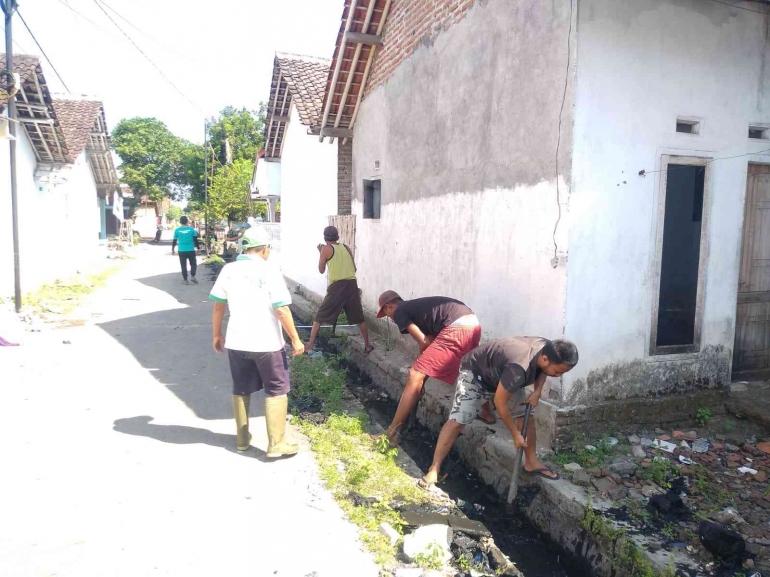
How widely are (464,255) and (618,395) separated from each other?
7.49ft

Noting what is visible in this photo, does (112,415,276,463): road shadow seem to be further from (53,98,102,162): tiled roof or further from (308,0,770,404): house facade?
(53,98,102,162): tiled roof

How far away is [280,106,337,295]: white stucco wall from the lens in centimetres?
1180

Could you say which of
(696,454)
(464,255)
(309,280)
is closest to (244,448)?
(464,255)

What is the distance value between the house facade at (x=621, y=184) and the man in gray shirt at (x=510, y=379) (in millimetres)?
658

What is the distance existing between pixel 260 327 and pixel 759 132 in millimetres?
5009

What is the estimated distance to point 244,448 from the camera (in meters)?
4.73

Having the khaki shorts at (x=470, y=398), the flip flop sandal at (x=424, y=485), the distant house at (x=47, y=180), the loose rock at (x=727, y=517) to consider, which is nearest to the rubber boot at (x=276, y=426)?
the flip flop sandal at (x=424, y=485)

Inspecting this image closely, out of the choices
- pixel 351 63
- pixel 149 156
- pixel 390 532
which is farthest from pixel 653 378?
pixel 149 156

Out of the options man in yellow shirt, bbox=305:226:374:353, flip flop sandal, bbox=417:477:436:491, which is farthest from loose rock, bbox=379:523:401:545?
man in yellow shirt, bbox=305:226:374:353

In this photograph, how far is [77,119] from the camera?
19016mm

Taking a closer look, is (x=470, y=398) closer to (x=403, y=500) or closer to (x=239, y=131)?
(x=403, y=500)

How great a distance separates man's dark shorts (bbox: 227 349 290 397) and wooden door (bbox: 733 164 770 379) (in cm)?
454

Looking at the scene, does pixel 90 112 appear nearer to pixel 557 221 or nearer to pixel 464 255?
pixel 464 255

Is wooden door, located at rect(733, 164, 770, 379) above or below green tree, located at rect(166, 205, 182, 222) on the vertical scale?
below
